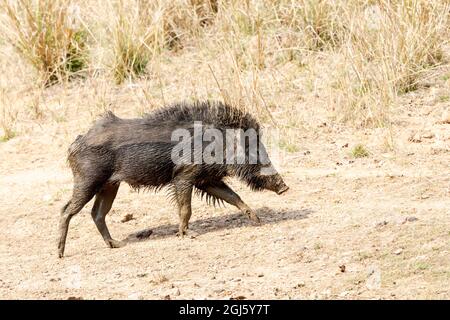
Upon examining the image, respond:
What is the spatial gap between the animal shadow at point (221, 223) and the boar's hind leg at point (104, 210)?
0.56 feet

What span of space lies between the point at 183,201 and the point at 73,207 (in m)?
0.84

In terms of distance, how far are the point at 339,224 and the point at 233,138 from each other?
114cm

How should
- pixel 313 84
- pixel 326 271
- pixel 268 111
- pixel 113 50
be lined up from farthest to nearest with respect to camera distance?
pixel 113 50
pixel 313 84
pixel 268 111
pixel 326 271

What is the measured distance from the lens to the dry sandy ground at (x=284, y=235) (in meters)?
6.15

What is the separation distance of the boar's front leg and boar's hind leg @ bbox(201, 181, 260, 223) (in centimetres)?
24

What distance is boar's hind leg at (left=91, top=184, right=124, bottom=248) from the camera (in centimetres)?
758

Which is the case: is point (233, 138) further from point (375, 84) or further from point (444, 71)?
point (444, 71)

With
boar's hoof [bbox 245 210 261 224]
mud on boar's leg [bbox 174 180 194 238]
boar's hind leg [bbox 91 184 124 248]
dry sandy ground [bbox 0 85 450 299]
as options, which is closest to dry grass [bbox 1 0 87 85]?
dry sandy ground [bbox 0 85 450 299]

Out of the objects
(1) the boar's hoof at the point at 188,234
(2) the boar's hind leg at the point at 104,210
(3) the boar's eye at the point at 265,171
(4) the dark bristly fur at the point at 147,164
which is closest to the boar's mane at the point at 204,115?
(4) the dark bristly fur at the point at 147,164

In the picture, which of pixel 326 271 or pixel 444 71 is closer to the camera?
pixel 326 271

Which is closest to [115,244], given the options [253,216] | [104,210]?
[104,210]

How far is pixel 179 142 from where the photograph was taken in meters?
7.48

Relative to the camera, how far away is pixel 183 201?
7.52 metres
